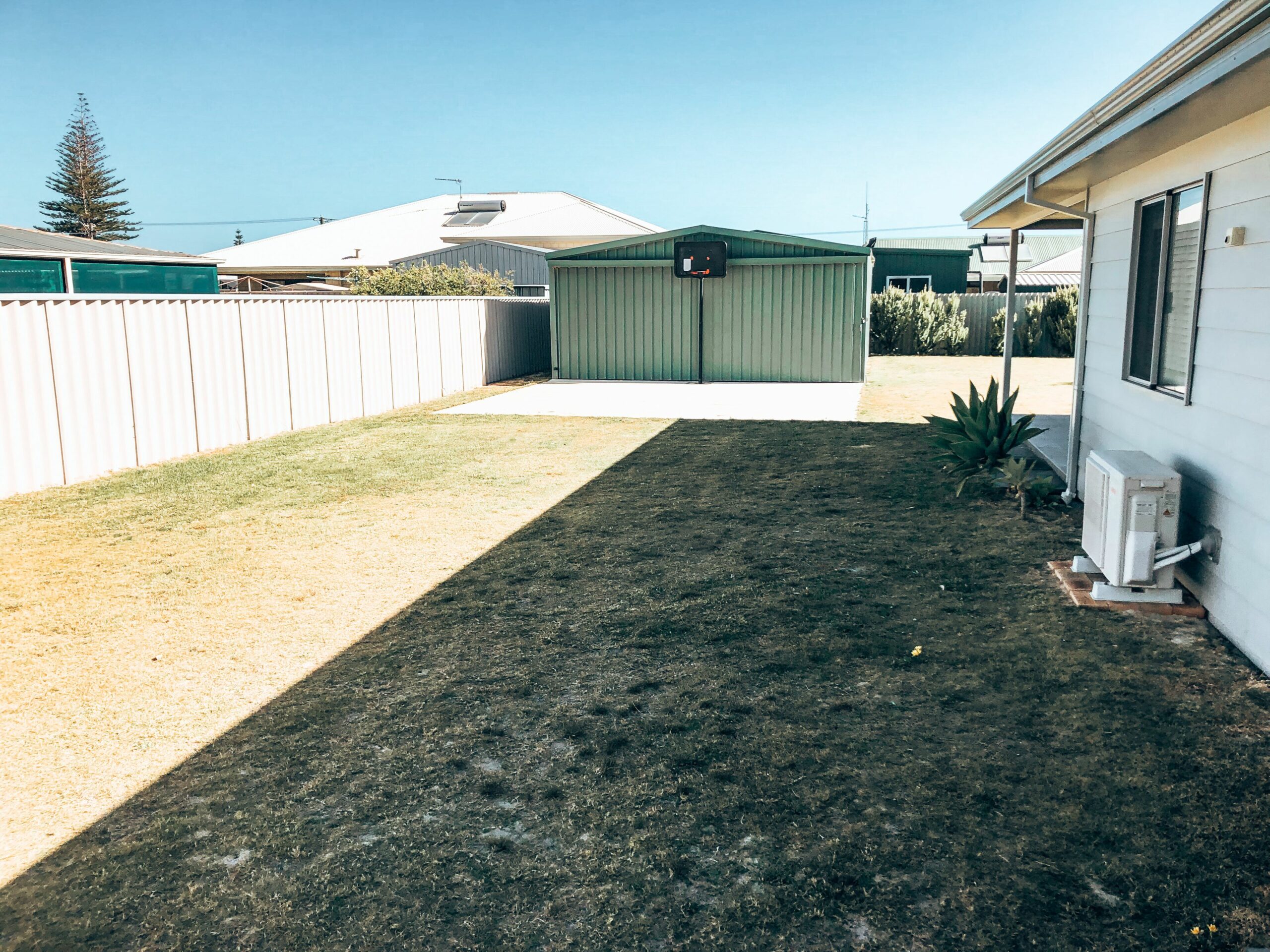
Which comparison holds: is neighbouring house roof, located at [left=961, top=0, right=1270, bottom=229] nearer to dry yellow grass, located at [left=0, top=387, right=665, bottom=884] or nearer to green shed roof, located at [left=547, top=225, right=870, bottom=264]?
dry yellow grass, located at [left=0, top=387, right=665, bottom=884]

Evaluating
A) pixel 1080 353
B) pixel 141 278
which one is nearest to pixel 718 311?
pixel 1080 353

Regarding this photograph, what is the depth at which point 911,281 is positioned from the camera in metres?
28.7

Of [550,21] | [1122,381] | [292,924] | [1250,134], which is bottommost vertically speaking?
[292,924]

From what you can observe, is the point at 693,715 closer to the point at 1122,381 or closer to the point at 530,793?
the point at 530,793

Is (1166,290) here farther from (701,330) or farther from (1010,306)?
(701,330)

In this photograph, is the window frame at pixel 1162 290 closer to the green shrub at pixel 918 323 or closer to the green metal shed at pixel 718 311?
the green metal shed at pixel 718 311

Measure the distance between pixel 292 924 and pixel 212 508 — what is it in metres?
5.08

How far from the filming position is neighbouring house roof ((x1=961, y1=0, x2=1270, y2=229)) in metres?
2.82

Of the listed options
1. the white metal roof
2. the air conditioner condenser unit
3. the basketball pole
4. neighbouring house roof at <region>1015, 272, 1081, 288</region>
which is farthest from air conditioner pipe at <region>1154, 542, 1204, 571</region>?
the white metal roof

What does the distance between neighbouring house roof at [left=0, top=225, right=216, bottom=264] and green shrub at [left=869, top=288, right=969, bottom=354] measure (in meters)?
15.1

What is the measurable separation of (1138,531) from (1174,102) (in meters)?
1.80

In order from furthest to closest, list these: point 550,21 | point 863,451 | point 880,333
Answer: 1. point 550,21
2. point 880,333
3. point 863,451

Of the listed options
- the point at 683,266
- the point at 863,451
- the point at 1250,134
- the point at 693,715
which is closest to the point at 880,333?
the point at 683,266

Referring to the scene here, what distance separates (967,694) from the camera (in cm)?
342
